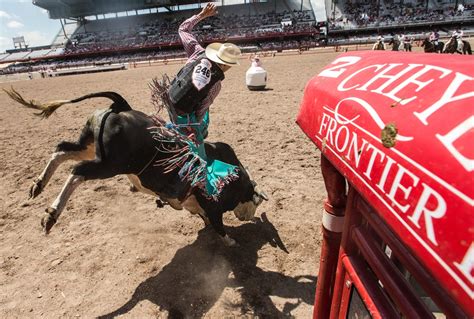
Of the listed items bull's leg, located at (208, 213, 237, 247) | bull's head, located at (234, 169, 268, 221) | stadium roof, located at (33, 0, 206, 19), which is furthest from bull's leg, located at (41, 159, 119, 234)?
stadium roof, located at (33, 0, 206, 19)

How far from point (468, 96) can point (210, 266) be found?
276 centimetres

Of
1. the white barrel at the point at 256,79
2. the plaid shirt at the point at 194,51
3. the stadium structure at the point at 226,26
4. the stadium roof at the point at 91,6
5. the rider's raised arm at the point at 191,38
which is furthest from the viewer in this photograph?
the stadium roof at the point at 91,6

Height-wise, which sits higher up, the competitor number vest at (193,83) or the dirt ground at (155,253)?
the competitor number vest at (193,83)

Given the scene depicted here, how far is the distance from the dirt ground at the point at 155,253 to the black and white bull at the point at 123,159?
425 mm

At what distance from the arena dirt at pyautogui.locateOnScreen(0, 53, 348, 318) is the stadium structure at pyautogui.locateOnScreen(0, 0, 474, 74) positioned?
31386mm

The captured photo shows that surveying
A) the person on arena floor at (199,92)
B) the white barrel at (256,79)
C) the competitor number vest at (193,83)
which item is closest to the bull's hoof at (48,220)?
the person on arena floor at (199,92)

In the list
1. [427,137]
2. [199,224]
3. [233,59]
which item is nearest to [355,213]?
A: [427,137]

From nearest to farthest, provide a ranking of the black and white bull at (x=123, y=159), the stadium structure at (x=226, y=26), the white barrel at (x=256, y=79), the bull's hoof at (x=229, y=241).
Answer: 1. the black and white bull at (x=123, y=159)
2. the bull's hoof at (x=229, y=241)
3. the white barrel at (x=256, y=79)
4. the stadium structure at (x=226, y=26)

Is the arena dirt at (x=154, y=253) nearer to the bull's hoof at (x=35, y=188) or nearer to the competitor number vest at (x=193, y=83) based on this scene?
the bull's hoof at (x=35, y=188)

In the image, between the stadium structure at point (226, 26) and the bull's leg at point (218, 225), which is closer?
the bull's leg at point (218, 225)

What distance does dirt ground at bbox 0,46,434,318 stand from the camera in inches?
107

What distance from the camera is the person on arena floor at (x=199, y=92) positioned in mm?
2795

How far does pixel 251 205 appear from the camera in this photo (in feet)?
11.5

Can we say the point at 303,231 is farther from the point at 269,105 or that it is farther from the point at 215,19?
the point at 215,19
